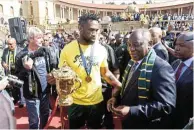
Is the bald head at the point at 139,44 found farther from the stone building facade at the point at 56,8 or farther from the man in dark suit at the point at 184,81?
the stone building facade at the point at 56,8

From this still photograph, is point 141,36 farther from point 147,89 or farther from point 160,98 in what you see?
point 160,98

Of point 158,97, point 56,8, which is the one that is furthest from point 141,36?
point 56,8

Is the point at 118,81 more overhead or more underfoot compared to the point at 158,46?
more underfoot

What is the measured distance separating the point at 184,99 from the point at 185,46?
2.00ft

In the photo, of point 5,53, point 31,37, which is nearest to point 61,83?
point 31,37

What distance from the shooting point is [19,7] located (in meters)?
47.8

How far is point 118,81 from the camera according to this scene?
3.24 metres

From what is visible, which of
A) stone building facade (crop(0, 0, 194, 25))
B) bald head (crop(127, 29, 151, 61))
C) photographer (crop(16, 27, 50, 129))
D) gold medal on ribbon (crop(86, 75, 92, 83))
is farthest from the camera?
stone building facade (crop(0, 0, 194, 25))

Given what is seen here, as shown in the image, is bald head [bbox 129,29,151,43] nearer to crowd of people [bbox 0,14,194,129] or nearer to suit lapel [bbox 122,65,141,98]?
crowd of people [bbox 0,14,194,129]

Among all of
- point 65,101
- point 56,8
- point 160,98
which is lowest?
point 65,101

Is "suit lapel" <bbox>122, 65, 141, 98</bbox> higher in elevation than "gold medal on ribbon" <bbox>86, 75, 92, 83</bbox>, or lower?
higher

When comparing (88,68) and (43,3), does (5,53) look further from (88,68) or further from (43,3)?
(43,3)

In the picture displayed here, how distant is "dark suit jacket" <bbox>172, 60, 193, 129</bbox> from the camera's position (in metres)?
2.57

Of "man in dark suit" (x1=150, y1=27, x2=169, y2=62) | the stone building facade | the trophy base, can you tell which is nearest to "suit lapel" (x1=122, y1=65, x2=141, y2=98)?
the trophy base
